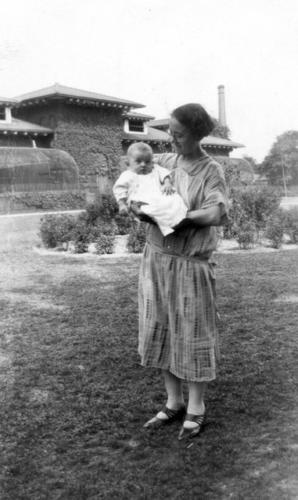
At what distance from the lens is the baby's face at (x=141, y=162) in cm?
297

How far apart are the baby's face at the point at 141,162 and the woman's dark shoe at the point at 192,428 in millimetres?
1430

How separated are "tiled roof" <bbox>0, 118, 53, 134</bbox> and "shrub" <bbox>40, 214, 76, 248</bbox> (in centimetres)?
1720

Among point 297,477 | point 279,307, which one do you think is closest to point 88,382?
point 297,477

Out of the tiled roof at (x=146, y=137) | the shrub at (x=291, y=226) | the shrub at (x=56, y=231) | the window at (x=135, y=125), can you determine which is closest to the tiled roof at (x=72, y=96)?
the tiled roof at (x=146, y=137)

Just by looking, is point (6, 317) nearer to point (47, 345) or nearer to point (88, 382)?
point (47, 345)

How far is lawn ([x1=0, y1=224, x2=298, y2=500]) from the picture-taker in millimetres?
2619

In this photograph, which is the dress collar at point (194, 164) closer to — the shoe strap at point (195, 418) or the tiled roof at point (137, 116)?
the shoe strap at point (195, 418)

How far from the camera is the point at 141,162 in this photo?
9.77 feet

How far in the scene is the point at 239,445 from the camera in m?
2.93

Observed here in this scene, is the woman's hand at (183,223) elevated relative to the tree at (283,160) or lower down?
lower down

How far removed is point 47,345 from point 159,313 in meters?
2.05

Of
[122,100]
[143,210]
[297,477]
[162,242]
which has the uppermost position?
[122,100]

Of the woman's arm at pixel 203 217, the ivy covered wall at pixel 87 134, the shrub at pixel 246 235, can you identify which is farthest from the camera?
the ivy covered wall at pixel 87 134

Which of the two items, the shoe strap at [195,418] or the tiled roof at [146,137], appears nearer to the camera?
the shoe strap at [195,418]
